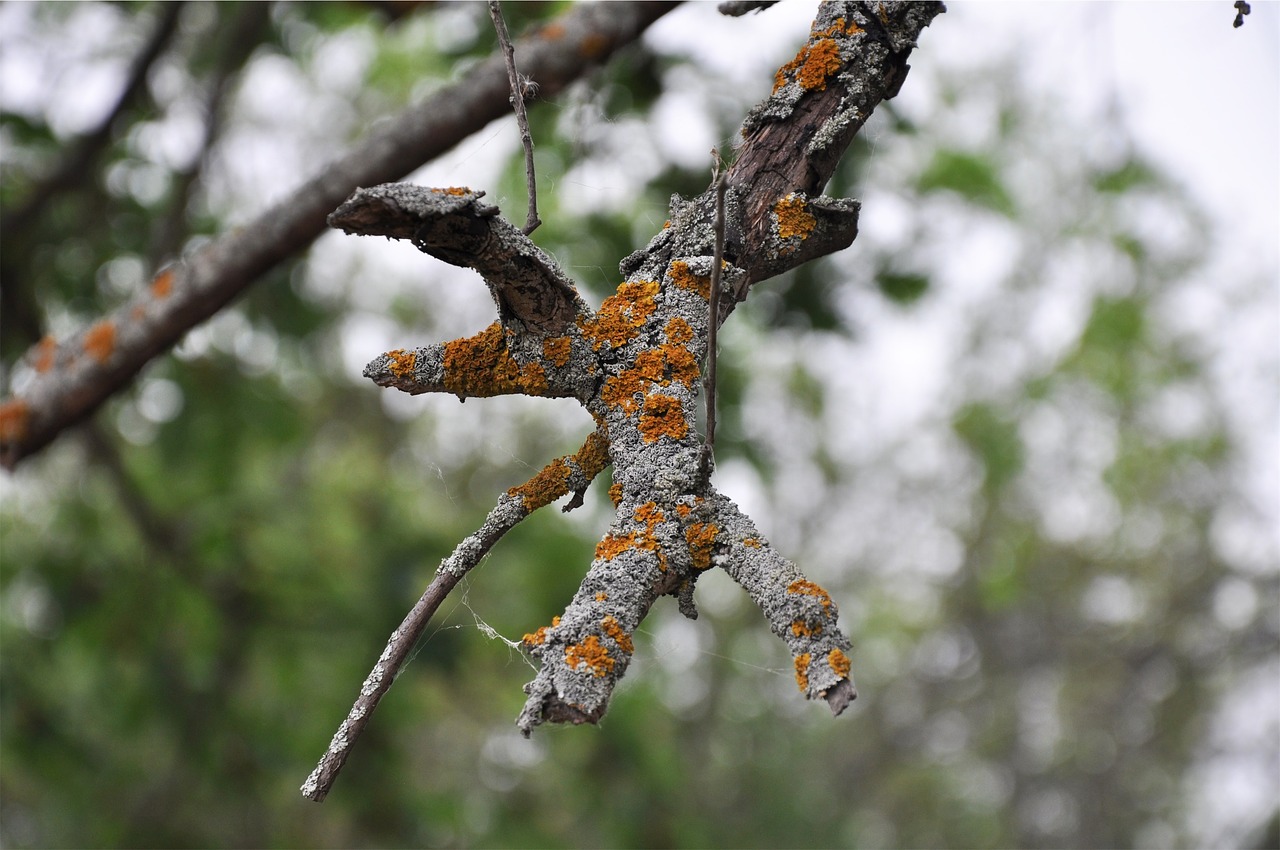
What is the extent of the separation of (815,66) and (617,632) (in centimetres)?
73

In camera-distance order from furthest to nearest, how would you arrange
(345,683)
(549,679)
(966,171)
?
(345,683), (966,171), (549,679)

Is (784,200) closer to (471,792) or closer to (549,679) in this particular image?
(549,679)

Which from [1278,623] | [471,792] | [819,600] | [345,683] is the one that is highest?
[819,600]

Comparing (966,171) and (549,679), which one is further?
(966,171)

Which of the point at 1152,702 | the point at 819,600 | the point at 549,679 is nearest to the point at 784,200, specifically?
the point at 819,600

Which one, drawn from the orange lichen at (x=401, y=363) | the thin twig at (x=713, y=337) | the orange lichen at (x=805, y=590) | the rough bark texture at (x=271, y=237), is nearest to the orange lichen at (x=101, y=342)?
the rough bark texture at (x=271, y=237)

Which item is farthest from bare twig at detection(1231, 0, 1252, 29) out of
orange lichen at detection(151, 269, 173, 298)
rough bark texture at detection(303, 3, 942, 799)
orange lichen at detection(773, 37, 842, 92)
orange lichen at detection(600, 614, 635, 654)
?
orange lichen at detection(151, 269, 173, 298)

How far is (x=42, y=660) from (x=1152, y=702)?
9.83m

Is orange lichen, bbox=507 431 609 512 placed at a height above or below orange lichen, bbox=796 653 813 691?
above

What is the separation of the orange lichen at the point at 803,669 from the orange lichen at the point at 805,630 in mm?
17

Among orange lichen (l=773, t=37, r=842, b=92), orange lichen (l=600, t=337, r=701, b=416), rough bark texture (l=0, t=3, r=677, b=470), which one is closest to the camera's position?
orange lichen (l=600, t=337, r=701, b=416)

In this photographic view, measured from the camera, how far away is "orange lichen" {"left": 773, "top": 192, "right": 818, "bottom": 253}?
111cm

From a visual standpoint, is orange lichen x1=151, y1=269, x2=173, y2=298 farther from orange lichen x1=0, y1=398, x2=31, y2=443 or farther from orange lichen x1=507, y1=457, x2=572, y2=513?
orange lichen x1=507, y1=457, x2=572, y2=513

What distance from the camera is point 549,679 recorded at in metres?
0.81
